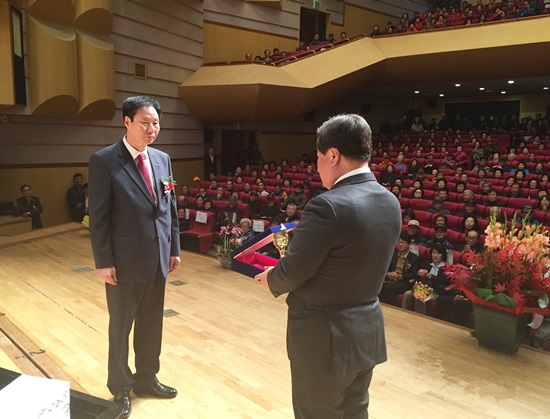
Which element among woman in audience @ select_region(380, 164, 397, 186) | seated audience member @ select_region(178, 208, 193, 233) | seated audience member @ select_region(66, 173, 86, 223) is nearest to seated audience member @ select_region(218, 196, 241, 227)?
seated audience member @ select_region(178, 208, 193, 233)

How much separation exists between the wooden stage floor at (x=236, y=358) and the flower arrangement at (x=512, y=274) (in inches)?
12.1

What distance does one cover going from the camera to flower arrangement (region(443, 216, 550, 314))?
255 cm

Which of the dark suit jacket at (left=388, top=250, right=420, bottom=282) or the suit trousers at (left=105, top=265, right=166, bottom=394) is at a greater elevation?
the suit trousers at (left=105, top=265, right=166, bottom=394)

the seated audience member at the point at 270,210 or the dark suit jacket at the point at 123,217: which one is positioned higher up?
the dark suit jacket at the point at 123,217

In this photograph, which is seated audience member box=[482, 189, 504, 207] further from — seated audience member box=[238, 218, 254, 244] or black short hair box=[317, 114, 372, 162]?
black short hair box=[317, 114, 372, 162]

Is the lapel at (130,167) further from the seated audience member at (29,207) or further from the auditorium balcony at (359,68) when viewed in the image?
the auditorium balcony at (359,68)

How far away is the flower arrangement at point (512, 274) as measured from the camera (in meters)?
2.55

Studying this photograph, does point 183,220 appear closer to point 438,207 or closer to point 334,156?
point 438,207

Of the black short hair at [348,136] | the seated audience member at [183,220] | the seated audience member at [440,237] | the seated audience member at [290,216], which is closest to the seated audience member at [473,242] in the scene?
the seated audience member at [440,237]

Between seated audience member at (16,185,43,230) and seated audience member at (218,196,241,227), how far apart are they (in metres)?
2.71

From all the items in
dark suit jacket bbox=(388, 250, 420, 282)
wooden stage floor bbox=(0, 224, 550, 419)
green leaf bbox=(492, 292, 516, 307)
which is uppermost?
green leaf bbox=(492, 292, 516, 307)

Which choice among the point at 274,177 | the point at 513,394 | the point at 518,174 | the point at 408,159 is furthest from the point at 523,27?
the point at 513,394

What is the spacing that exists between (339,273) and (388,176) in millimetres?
6171

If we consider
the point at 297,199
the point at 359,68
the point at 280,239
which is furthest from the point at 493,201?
the point at 359,68
